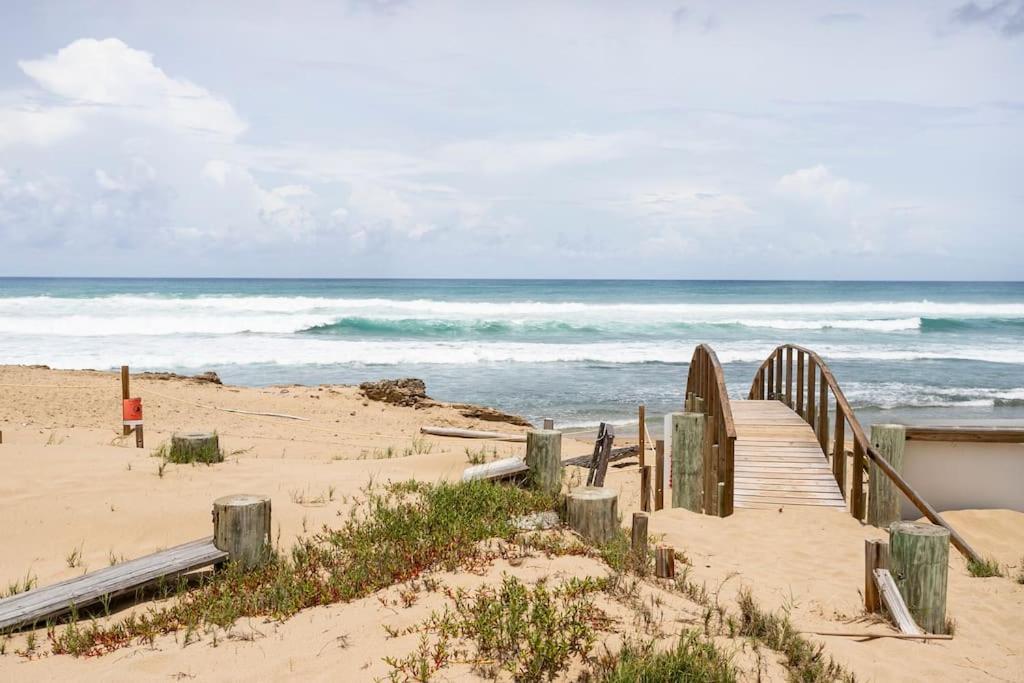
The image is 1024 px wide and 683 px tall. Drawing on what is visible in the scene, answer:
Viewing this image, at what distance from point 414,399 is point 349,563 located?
41.7ft

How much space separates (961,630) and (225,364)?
Answer: 26067mm

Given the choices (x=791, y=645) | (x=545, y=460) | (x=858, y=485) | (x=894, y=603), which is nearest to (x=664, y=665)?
(x=791, y=645)

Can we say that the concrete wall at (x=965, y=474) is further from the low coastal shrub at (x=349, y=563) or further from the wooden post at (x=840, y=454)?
the low coastal shrub at (x=349, y=563)

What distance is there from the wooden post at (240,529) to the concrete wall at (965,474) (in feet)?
22.6

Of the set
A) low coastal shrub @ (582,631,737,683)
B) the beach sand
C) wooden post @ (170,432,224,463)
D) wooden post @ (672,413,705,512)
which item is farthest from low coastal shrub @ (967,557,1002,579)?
wooden post @ (170,432,224,463)

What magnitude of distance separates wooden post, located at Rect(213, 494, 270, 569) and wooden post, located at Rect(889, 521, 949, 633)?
4.67 metres

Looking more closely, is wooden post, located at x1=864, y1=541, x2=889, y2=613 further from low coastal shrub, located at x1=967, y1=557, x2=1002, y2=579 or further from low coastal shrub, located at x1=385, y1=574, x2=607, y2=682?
low coastal shrub, located at x1=385, y1=574, x2=607, y2=682

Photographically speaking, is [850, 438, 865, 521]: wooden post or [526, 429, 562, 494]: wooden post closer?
[526, 429, 562, 494]: wooden post

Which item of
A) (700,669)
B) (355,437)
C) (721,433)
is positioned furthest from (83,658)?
(355,437)

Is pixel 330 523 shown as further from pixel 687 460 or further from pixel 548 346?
pixel 548 346

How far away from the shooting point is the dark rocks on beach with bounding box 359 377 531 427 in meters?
16.8

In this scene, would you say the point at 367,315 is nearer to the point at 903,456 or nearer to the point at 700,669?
the point at 903,456

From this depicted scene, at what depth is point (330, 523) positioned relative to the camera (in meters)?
6.73

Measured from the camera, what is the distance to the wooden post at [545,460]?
7609mm
